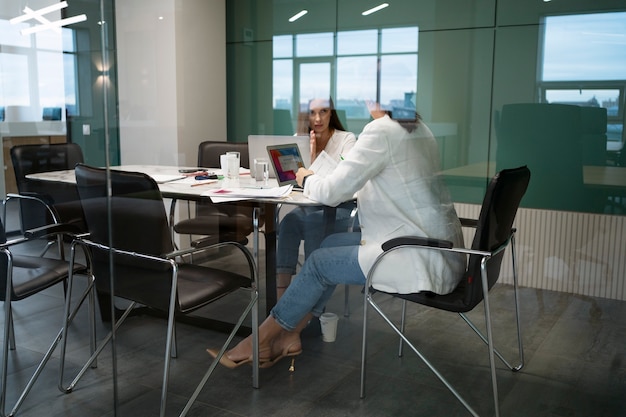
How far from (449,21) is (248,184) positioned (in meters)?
1.10

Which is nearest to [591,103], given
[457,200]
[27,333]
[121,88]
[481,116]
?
[481,116]

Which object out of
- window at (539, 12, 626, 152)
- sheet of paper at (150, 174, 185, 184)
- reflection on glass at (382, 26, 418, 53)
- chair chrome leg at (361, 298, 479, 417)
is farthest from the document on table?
window at (539, 12, 626, 152)

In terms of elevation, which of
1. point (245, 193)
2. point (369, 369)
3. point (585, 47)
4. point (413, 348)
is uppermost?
point (585, 47)

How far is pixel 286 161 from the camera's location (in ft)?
8.18

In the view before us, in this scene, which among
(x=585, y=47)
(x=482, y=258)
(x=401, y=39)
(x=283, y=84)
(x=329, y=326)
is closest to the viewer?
(x=585, y=47)

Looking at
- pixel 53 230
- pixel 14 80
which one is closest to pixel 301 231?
pixel 53 230

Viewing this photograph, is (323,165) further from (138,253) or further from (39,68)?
(39,68)

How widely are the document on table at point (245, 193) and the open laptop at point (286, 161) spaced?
0.04 metres

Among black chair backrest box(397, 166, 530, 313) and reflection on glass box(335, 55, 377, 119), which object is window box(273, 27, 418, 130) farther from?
black chair backrest box(397, 166, 530, 313)

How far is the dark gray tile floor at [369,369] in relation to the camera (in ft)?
7.52

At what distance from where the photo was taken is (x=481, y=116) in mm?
2162

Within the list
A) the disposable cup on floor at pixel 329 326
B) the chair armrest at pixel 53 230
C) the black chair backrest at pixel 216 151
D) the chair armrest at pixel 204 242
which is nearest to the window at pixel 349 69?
the black chair backrest at pixel 216 151

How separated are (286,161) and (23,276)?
120cm

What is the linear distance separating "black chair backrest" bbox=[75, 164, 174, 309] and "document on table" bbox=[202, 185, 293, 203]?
256mm
